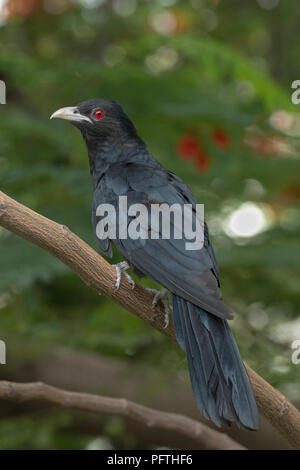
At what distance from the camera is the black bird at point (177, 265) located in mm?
2127

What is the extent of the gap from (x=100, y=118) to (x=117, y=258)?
84 cm

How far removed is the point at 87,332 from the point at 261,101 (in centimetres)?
188

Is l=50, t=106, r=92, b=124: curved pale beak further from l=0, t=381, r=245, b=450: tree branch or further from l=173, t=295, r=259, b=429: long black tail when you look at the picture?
l=0, t=381, r=245, b=450: tree branch

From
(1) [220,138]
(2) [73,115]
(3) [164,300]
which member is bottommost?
(3) [164,300]

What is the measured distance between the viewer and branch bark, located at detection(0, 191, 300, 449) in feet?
6.90

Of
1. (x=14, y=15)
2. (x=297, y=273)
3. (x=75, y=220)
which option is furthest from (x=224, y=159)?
(x=14, y=15)

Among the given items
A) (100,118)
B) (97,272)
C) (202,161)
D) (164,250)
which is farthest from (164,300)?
(202,161)

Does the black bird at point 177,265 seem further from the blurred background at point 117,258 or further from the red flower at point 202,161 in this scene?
the red flower at point 202,161

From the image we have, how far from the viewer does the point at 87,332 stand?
12.2ft

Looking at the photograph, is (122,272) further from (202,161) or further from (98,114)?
(202,161)

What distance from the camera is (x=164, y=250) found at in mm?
2498

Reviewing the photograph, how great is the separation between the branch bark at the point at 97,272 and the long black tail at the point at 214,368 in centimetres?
15
